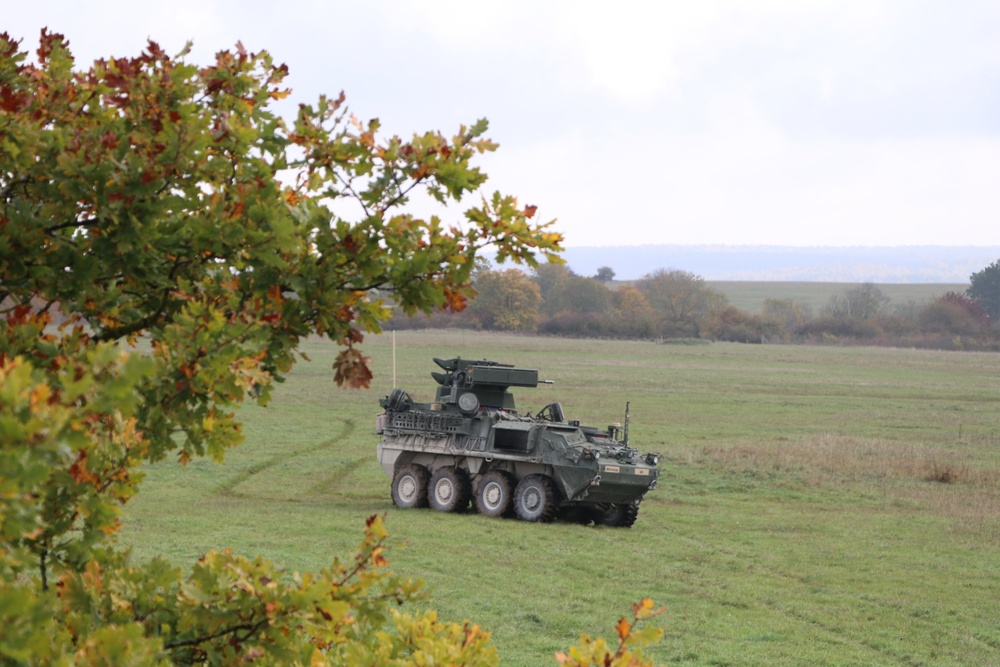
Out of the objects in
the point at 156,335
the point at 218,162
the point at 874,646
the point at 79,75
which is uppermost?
the point at 79,75

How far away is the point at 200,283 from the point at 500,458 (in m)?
15.1

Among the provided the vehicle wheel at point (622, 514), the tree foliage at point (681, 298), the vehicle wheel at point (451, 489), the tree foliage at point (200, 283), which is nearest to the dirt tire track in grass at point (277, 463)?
the vehicle wheel at point (451, 489)

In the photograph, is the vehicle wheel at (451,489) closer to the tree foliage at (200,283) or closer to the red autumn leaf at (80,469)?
the tree foliage at (200,283)

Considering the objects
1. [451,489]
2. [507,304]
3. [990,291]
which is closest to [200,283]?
[451,489]

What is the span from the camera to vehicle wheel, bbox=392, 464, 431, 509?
19.7 m

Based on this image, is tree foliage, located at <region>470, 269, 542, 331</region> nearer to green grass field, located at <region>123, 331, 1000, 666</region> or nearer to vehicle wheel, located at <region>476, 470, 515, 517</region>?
green grass field, located at <region>123, 331, 1000, 666</region>

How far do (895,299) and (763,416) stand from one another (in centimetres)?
11124

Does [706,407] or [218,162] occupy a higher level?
[218,162]

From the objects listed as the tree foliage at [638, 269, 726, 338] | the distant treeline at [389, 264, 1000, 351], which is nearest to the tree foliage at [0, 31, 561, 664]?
the distant treeline at [389, 264, 1000, 351]

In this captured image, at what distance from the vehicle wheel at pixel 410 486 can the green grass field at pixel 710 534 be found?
0.54m

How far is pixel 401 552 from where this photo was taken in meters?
15.4

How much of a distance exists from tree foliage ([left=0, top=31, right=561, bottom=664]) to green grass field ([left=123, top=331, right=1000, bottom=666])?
63 cm

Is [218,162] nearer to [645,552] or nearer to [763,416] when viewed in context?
[645,552]

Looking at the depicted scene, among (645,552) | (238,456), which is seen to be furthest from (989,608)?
(238,456)
